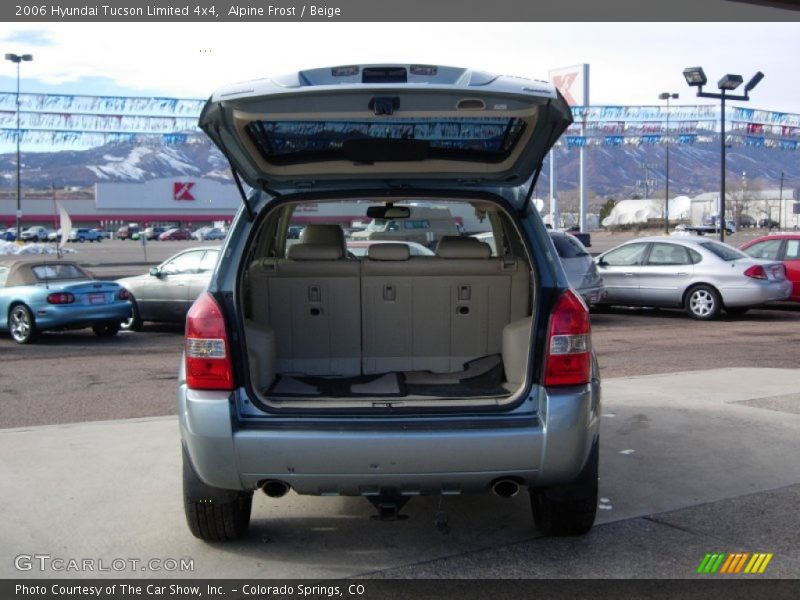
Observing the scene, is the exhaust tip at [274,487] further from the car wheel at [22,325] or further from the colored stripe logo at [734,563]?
the car wheel at [22,325]

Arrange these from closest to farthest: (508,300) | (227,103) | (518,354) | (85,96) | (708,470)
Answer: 1. (227,103)
2. (518,354)
3. (508,300)
4. (708,470)
5. (85,96)

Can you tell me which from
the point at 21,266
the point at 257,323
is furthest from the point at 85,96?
the point at 257,323

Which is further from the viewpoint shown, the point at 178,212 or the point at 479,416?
the point at 178,212

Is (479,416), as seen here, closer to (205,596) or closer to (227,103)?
(205,596)

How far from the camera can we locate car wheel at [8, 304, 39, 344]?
1422 cm

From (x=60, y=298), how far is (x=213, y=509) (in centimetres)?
1039

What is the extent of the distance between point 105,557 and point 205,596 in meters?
0.78

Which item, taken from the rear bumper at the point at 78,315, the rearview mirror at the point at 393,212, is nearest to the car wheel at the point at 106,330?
Result: the rear bumper at the point at 78,315

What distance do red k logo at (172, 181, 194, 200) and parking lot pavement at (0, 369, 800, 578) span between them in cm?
8460

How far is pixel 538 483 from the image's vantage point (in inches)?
178

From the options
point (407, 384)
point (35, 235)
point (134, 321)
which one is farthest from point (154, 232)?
point (407, 384)

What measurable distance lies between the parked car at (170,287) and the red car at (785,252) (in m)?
10.4

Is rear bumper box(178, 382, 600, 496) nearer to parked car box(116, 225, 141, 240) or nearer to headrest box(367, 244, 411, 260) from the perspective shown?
headrest box(367, 244, 411, 260)

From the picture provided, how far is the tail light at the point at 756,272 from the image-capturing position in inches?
632
